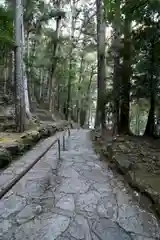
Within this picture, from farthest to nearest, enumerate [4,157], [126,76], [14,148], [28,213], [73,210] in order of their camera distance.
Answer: [126,76] < [14,148] < [4,157] < [73,210] < [28,213]

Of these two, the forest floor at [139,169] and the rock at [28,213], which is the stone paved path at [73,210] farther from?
the forest floor at [139,169]

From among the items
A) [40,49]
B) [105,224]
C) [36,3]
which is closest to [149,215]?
[105,224]

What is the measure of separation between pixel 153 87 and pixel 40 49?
15.6 m

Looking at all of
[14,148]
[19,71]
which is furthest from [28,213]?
[19,71]

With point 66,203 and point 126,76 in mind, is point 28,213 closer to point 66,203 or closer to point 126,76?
point 66,203

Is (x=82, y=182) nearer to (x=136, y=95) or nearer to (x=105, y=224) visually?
(x=105, y=224)

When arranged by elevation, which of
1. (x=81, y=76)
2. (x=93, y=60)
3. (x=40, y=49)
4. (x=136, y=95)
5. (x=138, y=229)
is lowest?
(x=138, y=229)

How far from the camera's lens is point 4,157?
4.42m

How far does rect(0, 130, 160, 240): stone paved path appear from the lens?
7.38 feet

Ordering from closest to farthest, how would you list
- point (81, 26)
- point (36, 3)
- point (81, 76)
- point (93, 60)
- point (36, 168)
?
point (36, 168)
point (36, 3)
point (81, 26)
point (93, 60)
point (81, 76)

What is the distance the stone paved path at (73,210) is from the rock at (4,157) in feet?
2.30

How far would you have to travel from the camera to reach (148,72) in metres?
7.69

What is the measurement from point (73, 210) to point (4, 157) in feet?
7.64

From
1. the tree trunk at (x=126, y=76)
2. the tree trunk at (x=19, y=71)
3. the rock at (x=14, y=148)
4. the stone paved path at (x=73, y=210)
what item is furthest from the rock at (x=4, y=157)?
the tree trunk at (x=126, y=76)
